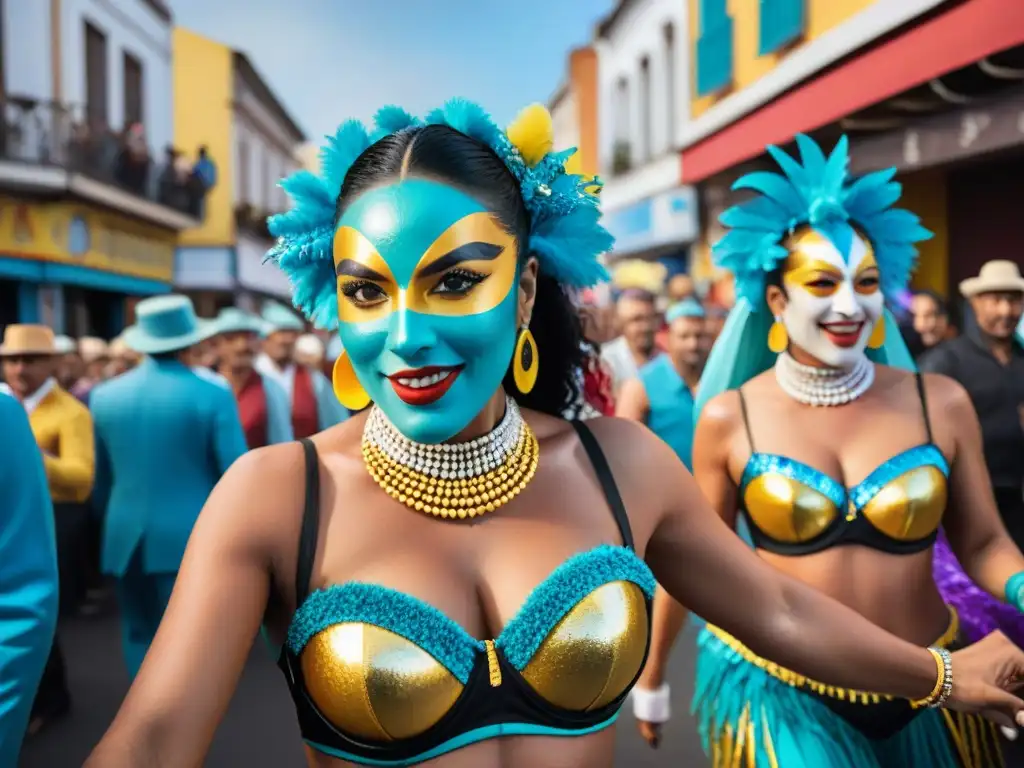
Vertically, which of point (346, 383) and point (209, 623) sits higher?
point (346, 383)

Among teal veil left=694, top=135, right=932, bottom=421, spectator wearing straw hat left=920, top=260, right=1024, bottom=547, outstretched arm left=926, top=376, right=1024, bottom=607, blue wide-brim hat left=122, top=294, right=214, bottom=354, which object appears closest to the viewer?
outstretched arm left=926, top=376, right=1024, bottom=607

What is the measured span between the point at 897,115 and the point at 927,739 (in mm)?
7416

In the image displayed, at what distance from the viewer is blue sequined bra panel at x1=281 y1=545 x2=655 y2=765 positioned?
1486 millimetres

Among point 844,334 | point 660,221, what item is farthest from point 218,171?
point 844,334

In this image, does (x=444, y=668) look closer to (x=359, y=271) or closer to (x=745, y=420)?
(x=359, y=271)

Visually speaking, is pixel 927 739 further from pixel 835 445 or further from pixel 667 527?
pixel 667 527

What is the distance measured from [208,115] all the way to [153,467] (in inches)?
876

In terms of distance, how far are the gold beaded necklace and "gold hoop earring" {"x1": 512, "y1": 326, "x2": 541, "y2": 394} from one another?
0.15m

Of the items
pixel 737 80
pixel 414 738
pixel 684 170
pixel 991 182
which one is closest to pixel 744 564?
pixel 414 738

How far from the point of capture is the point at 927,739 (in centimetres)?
255

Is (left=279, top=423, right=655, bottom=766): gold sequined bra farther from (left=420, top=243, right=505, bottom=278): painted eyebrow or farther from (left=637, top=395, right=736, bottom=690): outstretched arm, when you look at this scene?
(left=637, top=395, right=736, bottom=690): outstretched arm

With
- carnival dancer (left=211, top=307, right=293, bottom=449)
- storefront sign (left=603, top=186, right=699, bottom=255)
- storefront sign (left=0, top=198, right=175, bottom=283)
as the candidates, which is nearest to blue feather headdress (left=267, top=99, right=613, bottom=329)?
carnival dancer (left=211, top=307, right=293, bottom=449)

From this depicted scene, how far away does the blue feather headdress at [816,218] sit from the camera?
2.89 metres

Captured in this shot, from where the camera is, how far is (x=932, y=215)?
10000 millimetres
